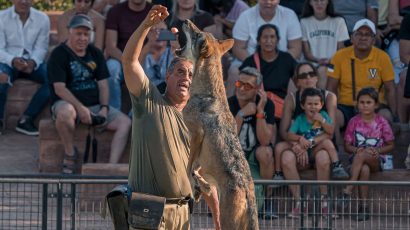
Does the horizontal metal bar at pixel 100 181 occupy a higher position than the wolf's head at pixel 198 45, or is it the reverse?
the wolf's head at pixel 198 45

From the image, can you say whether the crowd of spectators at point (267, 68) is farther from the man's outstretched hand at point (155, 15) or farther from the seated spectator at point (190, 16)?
the man's outstretched hand at point (155, 15)

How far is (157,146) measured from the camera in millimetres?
7785

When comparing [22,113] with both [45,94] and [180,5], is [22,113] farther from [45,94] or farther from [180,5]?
[180,5]

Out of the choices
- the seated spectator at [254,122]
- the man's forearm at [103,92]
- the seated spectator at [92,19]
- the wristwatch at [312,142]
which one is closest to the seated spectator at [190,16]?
the seated spectator at [92,19]

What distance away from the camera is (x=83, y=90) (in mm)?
13414

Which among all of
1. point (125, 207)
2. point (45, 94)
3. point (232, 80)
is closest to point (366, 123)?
point (232, 80)

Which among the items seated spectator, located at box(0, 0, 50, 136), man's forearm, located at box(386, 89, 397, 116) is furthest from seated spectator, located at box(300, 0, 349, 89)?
seated spectator, located at box(0, 0, 50, 136)

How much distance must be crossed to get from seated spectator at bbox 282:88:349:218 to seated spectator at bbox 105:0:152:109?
248cm

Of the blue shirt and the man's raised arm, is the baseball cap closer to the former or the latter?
the blue shirt

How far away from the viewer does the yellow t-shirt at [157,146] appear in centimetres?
778

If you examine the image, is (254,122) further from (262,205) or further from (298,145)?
(262,205)

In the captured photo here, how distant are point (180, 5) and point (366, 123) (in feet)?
9.71

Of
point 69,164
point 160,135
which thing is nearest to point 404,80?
point 69,164

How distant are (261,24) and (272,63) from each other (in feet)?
2.99
